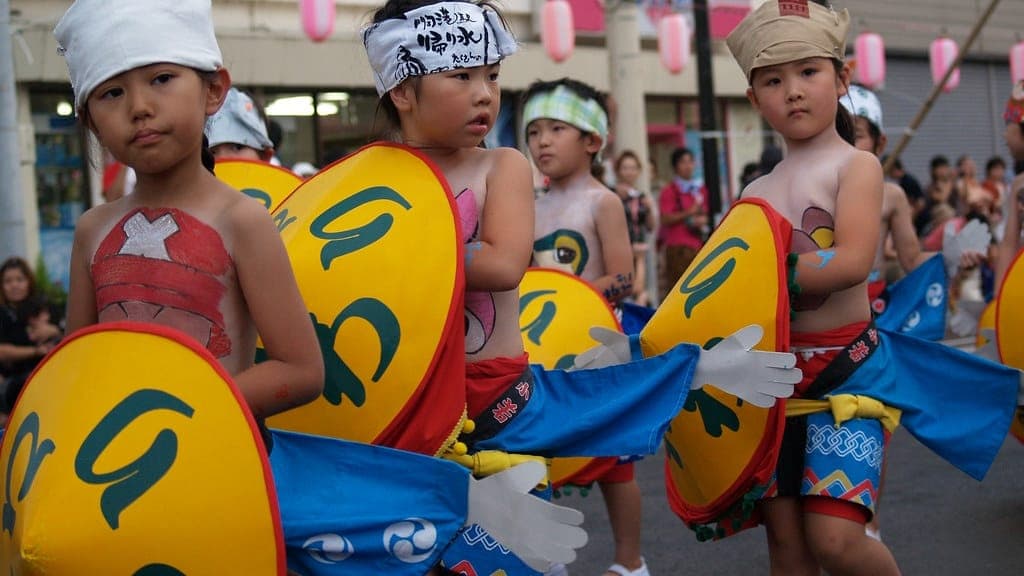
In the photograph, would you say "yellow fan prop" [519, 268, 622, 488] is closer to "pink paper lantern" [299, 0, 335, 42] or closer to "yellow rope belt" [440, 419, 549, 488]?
"yellow rope belt" [440, 419, 549, 488]

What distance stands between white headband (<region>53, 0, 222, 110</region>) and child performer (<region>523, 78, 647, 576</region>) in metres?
3.07

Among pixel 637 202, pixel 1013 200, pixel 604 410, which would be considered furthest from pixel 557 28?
pixel 604 410

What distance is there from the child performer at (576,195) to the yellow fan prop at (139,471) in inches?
130

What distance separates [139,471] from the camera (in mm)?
2305

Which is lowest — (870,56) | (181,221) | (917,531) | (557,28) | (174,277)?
(917,531)

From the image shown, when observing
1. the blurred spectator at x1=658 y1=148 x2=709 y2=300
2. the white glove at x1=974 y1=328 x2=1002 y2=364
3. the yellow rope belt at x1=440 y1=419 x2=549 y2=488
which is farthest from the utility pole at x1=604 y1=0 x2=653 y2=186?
the yellow rope belt at x1=440 y1=419 x2=549 y2=488

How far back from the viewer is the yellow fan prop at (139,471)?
2.28 meters

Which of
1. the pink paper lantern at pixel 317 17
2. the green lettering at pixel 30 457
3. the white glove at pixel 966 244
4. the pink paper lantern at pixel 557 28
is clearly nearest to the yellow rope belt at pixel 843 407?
the green lettering at pixel 30 457

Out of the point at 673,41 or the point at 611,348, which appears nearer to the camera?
the point at 611,348

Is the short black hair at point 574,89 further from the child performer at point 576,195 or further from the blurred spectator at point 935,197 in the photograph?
the blurred spectator at point 935,197

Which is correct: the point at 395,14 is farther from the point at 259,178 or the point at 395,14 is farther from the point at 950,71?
the point at 950,71

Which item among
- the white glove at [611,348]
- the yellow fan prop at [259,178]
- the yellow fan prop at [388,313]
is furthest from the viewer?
the yellow fan prop at [259,178]

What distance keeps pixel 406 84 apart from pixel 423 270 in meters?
0.57

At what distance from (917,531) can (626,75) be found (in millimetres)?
12714
